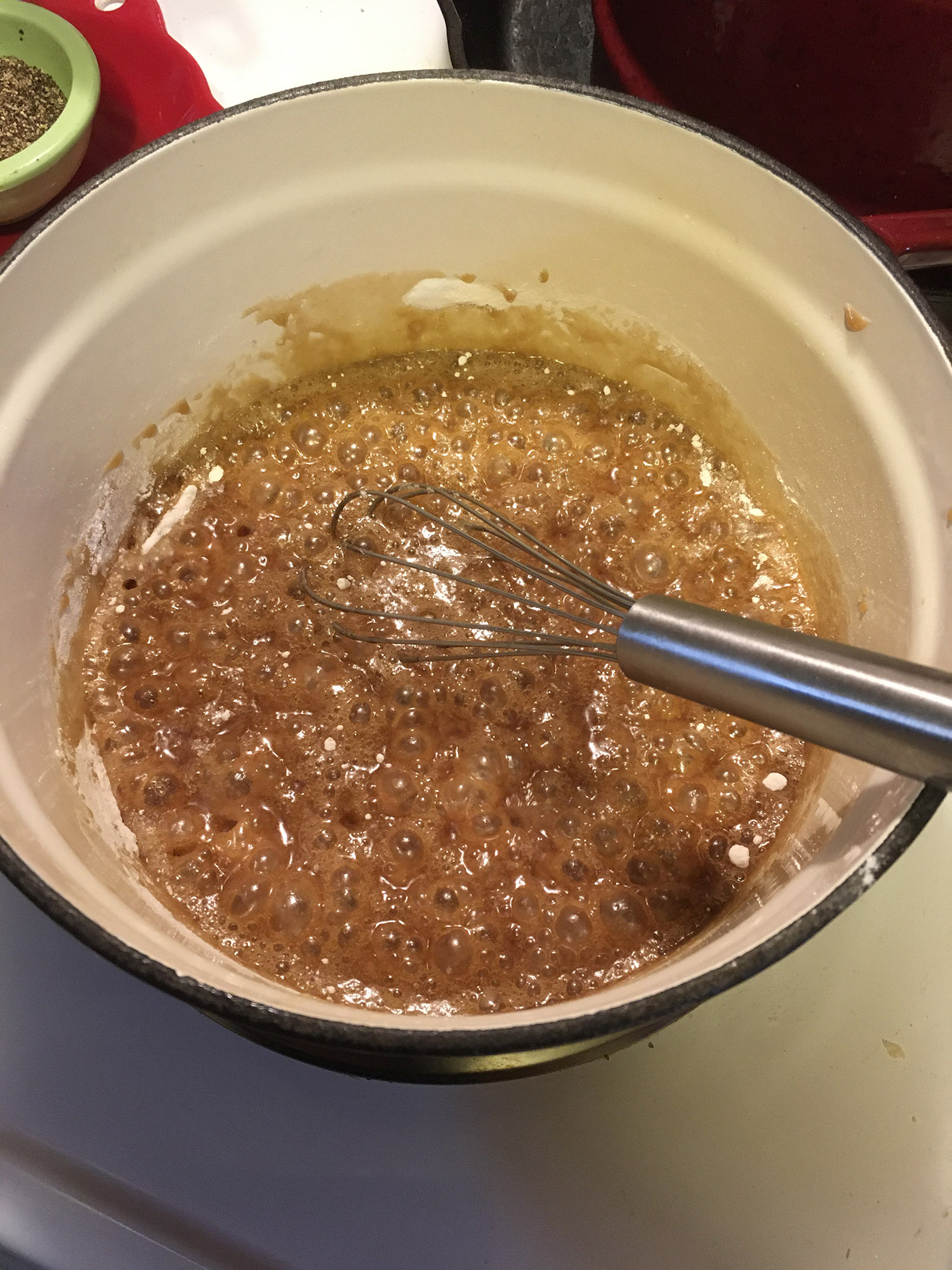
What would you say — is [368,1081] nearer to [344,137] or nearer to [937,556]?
[937,556]

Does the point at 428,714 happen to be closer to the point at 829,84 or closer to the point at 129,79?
the point at 829,84

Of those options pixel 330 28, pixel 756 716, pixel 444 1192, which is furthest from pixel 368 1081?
pixel 330 28

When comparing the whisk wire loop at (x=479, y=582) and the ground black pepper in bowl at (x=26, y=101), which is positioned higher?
the ground black pepper in bowl at (x=26, y=101)

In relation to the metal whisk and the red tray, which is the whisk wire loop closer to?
the metal whisk

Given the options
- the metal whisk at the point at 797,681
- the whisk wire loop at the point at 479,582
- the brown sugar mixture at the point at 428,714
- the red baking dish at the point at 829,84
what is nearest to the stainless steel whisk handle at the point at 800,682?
the metal whisk at the point at 797,681

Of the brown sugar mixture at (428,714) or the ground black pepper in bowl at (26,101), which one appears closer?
the brown sugar mixture at (428,714)

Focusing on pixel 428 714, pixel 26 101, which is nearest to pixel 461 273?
pixel 428 714

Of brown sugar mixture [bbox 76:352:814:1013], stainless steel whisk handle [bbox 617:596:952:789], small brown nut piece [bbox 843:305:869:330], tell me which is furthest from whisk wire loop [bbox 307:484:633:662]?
small brown nut piece [bbox 843:305:869:330]

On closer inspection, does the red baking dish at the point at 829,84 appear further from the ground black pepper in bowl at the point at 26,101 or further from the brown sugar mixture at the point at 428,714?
the ground black pepper in bowl at the point at 26,101
